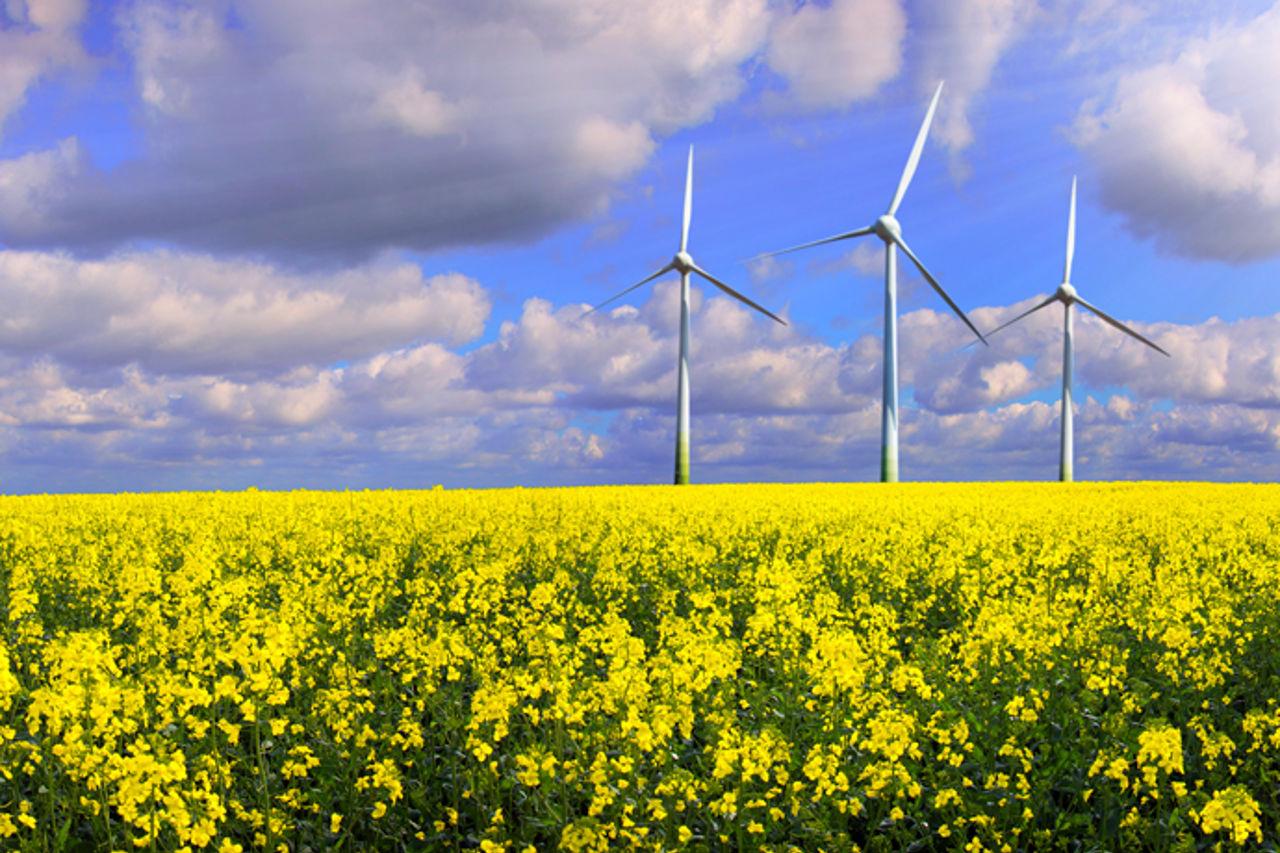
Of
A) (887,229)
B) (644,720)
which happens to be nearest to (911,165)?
(887,229)

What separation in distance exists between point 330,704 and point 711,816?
Answer: 9.72ft

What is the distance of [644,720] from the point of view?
6.50 metres

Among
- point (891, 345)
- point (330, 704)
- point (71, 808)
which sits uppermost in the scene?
point (891, 345)

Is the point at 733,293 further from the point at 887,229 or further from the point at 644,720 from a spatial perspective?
the point at 644,720

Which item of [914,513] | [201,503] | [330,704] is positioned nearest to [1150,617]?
[330,704]

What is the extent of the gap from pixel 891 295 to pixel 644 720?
44.4m

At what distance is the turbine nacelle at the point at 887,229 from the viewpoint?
162 feet

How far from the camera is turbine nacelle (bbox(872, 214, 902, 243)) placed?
4950cm

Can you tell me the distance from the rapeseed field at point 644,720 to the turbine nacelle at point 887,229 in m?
38.4

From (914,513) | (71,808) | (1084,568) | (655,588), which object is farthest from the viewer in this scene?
(914,513)

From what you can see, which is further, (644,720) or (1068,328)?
(1068,328)

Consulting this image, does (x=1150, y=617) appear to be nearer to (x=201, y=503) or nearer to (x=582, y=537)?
(x=582, y=537)

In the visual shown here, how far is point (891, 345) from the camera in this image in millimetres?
47938

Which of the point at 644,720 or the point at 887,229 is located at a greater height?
the point at 887,229
